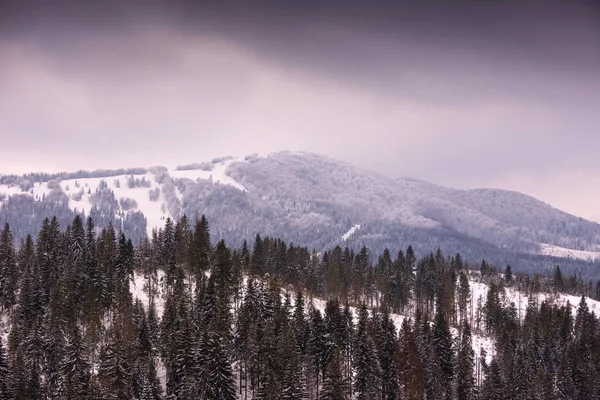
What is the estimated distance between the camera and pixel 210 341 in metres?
69.8

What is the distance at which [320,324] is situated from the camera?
85.4 meters

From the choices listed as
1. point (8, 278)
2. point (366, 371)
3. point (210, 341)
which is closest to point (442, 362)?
point (366, 371)

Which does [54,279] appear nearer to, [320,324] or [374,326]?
[320,324]

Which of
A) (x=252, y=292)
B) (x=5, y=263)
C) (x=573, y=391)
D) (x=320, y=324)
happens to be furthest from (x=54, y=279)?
(x=573, y=391)

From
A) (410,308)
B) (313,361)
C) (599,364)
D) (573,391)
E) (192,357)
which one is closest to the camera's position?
(192,357)

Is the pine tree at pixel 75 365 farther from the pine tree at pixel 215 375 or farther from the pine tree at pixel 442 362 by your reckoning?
the pine tree at pixel 442 362

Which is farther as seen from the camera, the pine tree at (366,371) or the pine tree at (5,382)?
the pine tree at (366,371)

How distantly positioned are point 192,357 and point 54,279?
4857cm

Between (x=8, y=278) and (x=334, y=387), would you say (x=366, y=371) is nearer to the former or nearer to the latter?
(x=334, y=387)

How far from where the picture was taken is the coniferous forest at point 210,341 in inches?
2852

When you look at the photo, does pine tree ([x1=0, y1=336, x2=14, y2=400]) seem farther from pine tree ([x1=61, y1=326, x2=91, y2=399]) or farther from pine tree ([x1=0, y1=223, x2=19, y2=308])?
pine tree ([x1=0, y1=223, x2=19, y2=308])

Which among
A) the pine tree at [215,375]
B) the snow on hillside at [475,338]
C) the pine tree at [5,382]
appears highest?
the pine tree at [215,375]

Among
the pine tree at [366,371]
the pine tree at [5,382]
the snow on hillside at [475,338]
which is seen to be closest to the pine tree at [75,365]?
the pine tree at [5,382]

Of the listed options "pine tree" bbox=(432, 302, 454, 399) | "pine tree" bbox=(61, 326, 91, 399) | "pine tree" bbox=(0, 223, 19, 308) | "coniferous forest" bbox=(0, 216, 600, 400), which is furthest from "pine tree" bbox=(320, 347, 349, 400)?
"pine tree" bbox=(0, 223, 19, 308)
